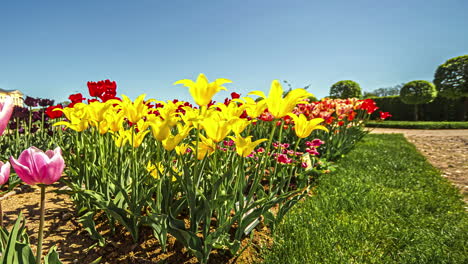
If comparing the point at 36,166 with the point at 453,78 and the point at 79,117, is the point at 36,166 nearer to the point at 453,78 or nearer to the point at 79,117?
the point at 79,117

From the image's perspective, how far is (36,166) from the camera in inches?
35.1

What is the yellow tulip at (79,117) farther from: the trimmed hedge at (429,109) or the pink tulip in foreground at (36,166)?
the trimmed hedge at (429,109)

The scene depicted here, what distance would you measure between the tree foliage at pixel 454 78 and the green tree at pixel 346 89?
18.5 ft

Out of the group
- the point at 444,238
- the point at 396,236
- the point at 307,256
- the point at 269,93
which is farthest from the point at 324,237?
the point at 269,93

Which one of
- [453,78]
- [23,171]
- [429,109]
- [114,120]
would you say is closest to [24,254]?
[23,171]

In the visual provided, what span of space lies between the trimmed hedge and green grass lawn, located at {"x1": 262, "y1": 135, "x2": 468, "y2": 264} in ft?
68.0

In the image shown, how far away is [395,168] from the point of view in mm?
4617

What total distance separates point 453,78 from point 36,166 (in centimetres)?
2503

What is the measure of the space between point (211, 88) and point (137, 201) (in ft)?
3.40

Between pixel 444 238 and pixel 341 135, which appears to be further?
pixel 341 135

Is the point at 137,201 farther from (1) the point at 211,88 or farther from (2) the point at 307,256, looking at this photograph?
(2) the point at 307,256

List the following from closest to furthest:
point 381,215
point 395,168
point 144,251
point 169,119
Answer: point 169,119 → point 144,251 → point 381,215 → point 395,168

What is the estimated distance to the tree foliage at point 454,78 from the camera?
60.5 ft

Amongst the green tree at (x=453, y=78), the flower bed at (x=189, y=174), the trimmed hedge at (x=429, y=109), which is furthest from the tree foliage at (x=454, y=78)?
the flower bed at (x=189, y=174)
